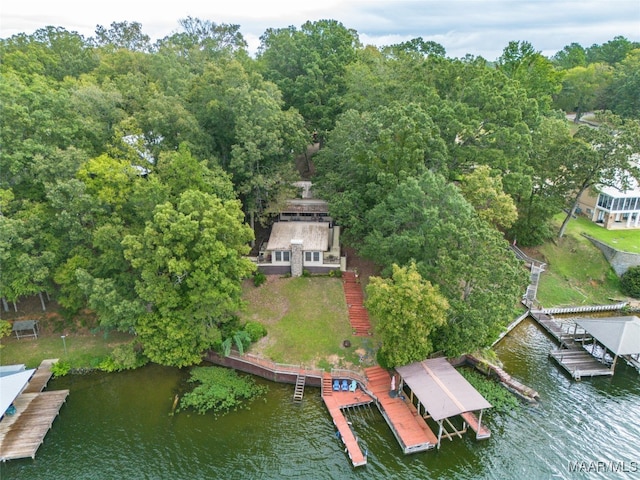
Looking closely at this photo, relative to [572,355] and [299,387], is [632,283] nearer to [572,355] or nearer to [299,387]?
[572,355]

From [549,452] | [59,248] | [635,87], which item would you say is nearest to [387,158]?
[549,452]

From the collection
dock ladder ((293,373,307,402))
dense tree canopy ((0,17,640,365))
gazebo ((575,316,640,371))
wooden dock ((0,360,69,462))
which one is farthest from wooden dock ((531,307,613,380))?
wooden dock ((0,360,69,462))

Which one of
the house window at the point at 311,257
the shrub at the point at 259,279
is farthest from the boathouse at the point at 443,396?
the shrub at the point at 259,279

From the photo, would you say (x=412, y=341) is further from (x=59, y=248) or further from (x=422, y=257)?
(x=59, y=248)

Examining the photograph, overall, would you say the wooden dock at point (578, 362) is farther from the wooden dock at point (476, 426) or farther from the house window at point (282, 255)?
the house window at point (282, 255)

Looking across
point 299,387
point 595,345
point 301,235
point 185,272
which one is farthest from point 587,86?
point 185,272

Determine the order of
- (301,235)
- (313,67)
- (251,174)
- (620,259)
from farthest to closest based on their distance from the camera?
(313,67) → (620,259) → (301,235) → (251,174)
